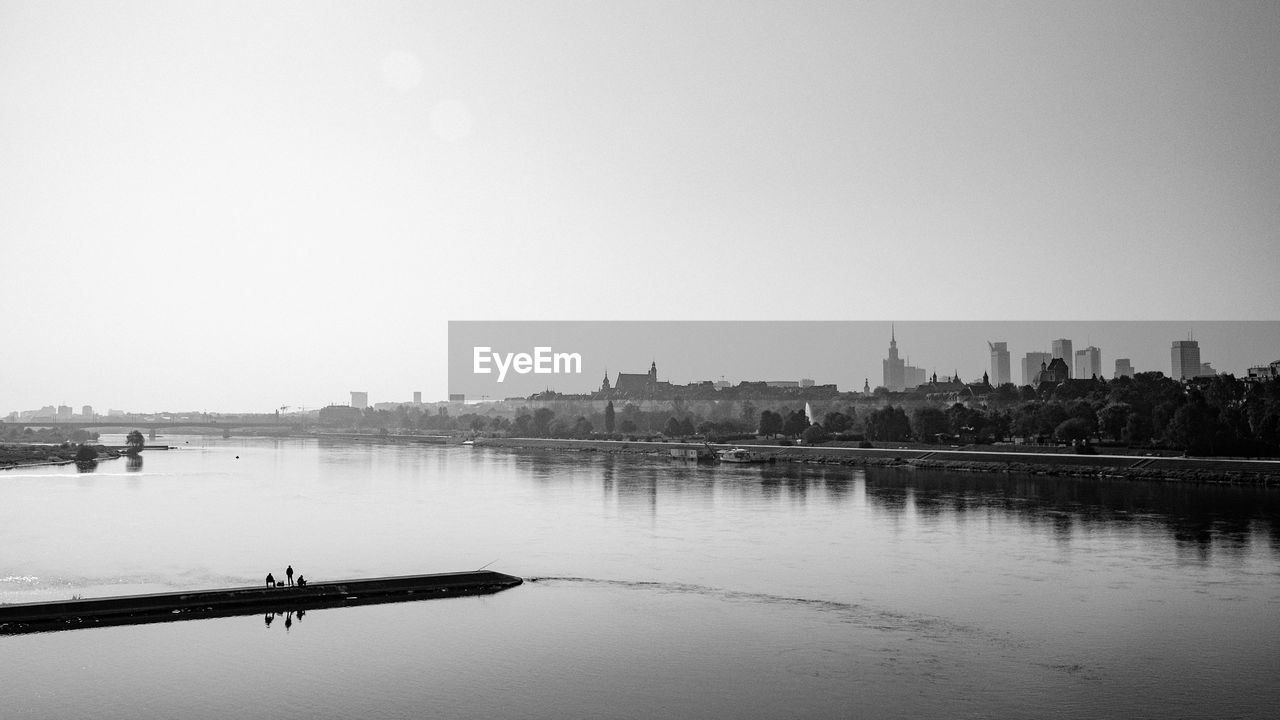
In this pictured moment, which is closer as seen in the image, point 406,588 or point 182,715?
point 182,715

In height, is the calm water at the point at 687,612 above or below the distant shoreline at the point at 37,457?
below

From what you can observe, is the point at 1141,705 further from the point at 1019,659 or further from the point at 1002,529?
the point at 1002,529

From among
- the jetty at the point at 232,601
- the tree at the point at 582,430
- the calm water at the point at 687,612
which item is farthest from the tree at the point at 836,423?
the jetty at the point at 232,601

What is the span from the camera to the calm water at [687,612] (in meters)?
21.5

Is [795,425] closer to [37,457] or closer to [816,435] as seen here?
[816,435]

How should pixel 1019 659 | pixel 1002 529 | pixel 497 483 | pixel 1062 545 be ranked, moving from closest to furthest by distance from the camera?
pixel 1019 659 < pixel 1062 545 < pixel 1002 529 < pixel 497 483

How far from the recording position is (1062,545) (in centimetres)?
A: 4309

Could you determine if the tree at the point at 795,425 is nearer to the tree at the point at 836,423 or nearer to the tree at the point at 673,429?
the tree at the point at 836,423

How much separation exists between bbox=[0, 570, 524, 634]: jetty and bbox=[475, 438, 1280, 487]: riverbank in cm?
6183

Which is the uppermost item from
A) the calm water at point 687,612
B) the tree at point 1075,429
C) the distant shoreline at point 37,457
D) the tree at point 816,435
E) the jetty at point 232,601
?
the tree at point 1075,429

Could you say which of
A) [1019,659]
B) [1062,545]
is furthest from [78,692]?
[1062,545]

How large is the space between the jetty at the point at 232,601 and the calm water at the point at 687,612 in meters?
1.07

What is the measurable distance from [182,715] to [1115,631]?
24.2 metres

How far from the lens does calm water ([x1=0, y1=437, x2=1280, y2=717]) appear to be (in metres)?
21.5
